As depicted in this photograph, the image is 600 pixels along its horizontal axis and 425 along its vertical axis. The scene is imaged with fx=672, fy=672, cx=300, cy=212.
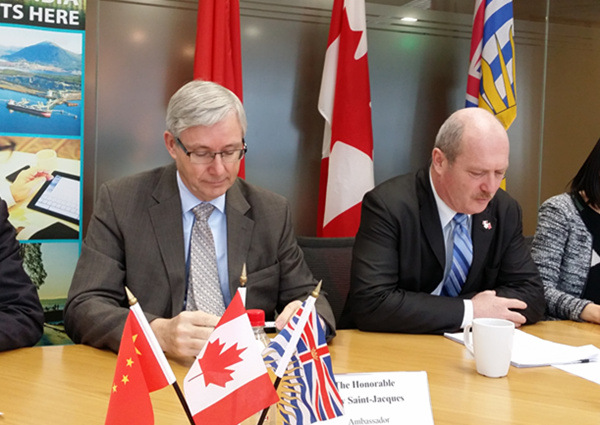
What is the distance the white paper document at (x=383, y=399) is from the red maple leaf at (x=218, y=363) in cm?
32

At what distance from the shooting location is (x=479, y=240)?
236 cm

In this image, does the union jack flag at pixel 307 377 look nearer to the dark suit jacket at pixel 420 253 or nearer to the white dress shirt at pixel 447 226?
the dark suit jacket at pixel 420 253

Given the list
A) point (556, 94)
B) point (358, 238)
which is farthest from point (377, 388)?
point (556, 94)

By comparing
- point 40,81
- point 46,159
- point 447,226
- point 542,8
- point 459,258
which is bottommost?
point 459,258

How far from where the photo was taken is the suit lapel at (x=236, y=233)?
80.8 inches

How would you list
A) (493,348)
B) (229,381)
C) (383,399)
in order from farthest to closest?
(493,348) < (383,399) < (229,381)

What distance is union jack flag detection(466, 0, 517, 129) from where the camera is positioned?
12.0 feet

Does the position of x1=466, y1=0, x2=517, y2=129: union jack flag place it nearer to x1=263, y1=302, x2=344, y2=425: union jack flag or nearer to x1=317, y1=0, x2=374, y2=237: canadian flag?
x1=317, y1=0, x2=374, y2=237: canadian flag

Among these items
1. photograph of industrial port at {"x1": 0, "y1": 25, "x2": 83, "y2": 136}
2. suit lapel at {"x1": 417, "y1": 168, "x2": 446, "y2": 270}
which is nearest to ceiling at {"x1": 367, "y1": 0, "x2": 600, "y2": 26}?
photograph of industrial port at {"x1": 0, "y1": 25, "x2": 83, "y2": 136}

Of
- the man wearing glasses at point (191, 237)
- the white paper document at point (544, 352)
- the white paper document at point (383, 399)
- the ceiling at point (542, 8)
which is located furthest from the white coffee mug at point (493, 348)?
the ceiling at point (542, 8)

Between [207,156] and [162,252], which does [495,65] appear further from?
[162,252]

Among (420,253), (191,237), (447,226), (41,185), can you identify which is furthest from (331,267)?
→ (41,185)

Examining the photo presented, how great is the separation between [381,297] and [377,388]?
0.88 meters

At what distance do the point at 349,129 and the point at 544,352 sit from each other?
196 cm
